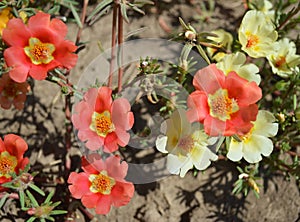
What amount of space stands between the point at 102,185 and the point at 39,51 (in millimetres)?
738

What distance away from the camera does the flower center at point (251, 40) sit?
2535 mm

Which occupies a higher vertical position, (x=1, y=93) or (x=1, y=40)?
(x=1, y=40)

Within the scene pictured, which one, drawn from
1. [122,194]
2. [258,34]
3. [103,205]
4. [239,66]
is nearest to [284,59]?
[258,34]

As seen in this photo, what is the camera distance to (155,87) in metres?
2.49

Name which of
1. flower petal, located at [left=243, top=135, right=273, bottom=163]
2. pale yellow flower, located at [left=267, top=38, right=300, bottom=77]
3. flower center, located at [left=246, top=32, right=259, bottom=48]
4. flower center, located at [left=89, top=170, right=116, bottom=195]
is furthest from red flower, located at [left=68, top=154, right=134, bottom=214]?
pale yellow flower, located at [left=267, top=38, right=300, bottom=77]

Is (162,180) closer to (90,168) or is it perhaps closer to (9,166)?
(90,168)

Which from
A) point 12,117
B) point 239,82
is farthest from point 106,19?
point 239,82

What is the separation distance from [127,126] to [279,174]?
1236mm

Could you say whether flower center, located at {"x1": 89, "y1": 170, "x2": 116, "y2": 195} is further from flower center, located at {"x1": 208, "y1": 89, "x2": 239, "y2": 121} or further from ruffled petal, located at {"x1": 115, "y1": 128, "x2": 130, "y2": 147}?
flower center, located at {"x1": 208, "y1": 89, "x2": 239, "y2": 121}

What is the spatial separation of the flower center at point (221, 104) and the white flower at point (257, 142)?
16 cm

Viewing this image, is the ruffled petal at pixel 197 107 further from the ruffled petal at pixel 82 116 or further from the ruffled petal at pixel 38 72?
the ruffled petal at pixel 38 72

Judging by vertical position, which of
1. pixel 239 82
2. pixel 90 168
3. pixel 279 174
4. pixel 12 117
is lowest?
pixel 279 174

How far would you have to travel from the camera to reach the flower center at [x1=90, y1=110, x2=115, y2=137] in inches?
90.1

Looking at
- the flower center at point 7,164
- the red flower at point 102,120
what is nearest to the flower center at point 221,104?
the red flower at point 102,120
